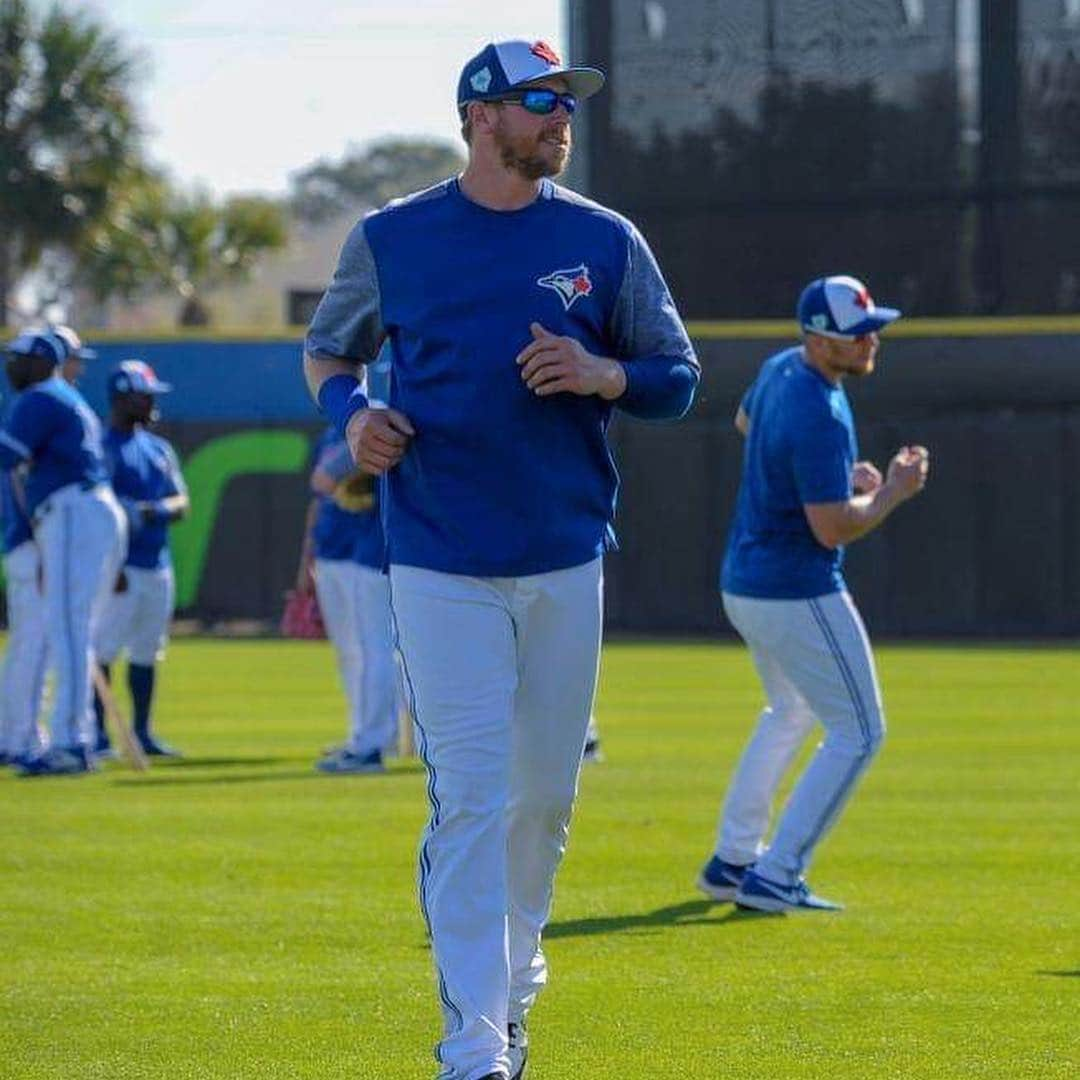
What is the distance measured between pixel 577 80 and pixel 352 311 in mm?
769

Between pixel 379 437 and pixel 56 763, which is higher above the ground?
pixel 379 437

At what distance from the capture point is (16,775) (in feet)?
51.3

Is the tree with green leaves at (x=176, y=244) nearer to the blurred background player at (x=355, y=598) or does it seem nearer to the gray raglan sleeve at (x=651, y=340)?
the blurred background player at (x=355, y=598)

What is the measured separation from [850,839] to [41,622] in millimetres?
5395

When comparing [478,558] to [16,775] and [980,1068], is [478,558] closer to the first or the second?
[980,1068]

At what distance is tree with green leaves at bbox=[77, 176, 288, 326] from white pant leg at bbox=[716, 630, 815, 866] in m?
35.7

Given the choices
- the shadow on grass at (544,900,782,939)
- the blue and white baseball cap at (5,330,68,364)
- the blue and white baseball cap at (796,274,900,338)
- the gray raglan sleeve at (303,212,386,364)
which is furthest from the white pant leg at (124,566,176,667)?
the gray raglan sleeve at (303,212,386,364)


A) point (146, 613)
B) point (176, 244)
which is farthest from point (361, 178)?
point (146, 613)

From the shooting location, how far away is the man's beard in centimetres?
657

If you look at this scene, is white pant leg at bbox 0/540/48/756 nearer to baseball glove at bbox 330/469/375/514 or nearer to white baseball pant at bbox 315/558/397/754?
white baseball pant at bbox 315/558/397/754

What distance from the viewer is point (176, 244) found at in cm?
5366

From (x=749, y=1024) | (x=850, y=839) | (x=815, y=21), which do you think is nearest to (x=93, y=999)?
(x=749, y=1024)

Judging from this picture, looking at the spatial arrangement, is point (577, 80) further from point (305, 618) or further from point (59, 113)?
point (59, 113)

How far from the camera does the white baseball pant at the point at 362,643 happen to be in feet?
51.1
